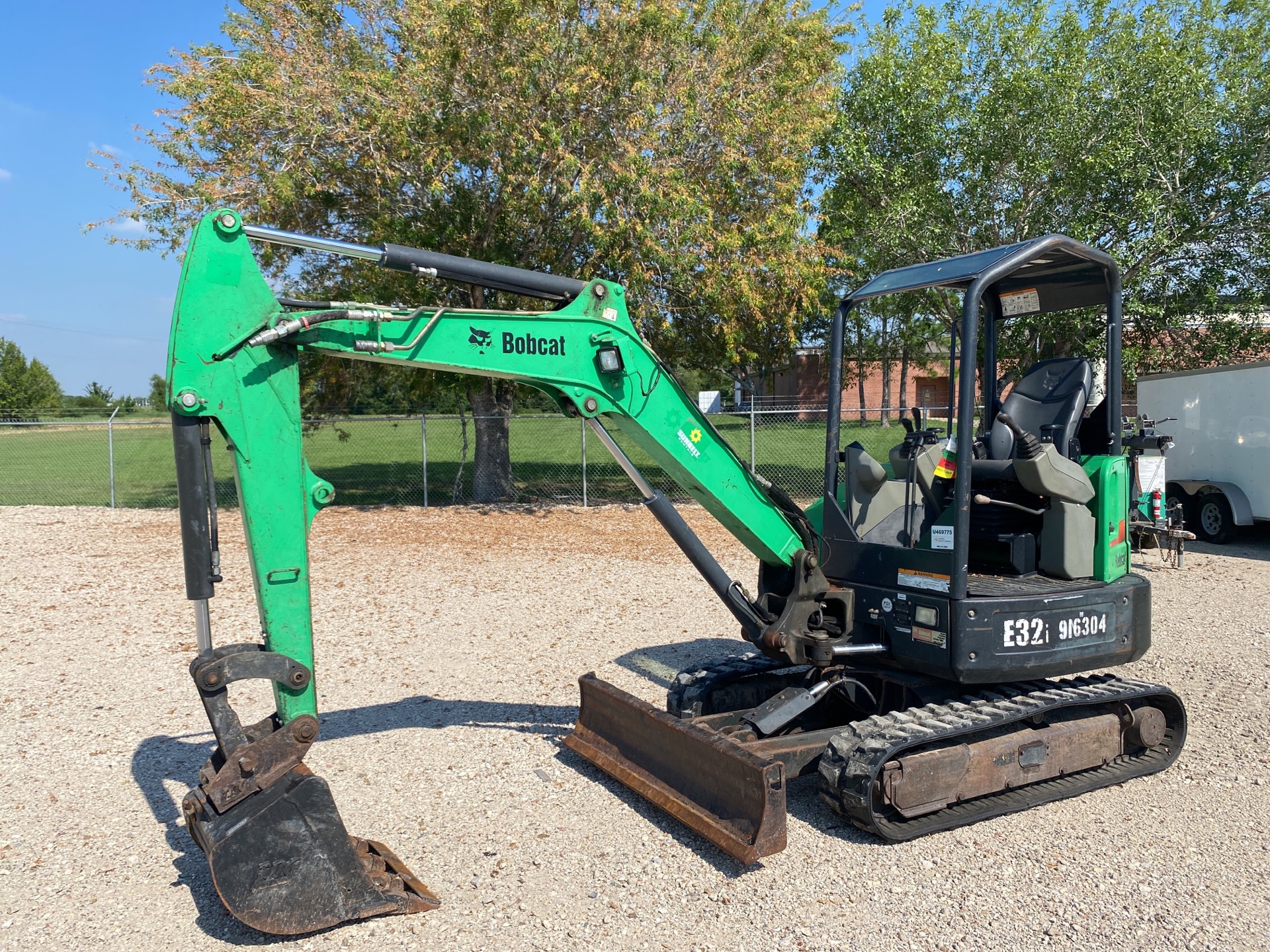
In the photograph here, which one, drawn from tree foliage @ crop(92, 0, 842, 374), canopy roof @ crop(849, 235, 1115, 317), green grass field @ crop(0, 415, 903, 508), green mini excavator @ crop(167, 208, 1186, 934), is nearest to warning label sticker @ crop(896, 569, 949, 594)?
green mini excavator @ crop(167, 208, 1186, 934)

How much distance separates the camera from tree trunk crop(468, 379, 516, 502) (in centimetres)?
1789

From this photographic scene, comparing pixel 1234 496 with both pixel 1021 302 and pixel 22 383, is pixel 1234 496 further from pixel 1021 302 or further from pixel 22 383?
pixel 22 383

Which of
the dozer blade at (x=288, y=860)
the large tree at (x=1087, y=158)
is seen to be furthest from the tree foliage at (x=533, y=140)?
the dozer blade at (x=288, y=860)

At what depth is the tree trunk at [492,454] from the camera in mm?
17891

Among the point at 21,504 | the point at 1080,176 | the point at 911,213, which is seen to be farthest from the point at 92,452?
the point at 1080,176

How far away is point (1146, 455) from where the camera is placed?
44.5 ft

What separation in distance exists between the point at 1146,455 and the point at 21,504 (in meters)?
20.7

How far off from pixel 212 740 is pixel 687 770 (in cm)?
329

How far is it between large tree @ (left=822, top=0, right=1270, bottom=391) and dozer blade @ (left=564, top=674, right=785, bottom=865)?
37.9ft

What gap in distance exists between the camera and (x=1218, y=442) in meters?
14.2

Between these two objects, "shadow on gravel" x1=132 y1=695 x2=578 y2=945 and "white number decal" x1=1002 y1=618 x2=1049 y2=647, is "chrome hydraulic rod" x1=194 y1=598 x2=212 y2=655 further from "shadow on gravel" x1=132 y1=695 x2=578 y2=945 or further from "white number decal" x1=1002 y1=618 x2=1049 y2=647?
"white number decal" x1=1002 y1=618 x2=1049 y2=647

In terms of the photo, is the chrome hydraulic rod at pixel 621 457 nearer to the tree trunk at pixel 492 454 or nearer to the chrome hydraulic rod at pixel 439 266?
the chrome hydraulic rod at pixel 439 266

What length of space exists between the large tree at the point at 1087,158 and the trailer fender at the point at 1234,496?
2.78 metres

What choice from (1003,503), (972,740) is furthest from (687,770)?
(1003,503)
